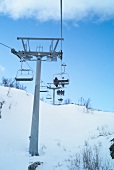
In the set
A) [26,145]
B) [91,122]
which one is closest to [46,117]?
[91,122]

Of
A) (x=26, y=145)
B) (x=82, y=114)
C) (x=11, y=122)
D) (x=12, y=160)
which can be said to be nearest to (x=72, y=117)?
(x=82, y=114)

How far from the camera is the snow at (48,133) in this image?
31.8 ft

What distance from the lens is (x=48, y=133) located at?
63.0ft

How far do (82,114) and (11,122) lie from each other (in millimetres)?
14140

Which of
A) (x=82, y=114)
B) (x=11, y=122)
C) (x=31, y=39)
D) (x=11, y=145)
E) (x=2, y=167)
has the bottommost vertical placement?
(x=2, y=167)

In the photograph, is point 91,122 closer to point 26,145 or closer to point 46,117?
point 46,117

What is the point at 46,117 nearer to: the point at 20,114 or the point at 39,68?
the point at 20,114

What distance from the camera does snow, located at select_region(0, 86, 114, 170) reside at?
9688mm

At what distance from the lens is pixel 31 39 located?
12102 millimetres

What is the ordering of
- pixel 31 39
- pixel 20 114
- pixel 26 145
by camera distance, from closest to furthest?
pixel 31 39 < pixel 26 145 < pixel 20 114

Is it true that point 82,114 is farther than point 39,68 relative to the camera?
Yes

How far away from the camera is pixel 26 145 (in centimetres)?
1335

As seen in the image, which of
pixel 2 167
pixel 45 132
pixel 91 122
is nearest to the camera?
pixel 2 167

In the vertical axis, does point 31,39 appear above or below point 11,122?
above
